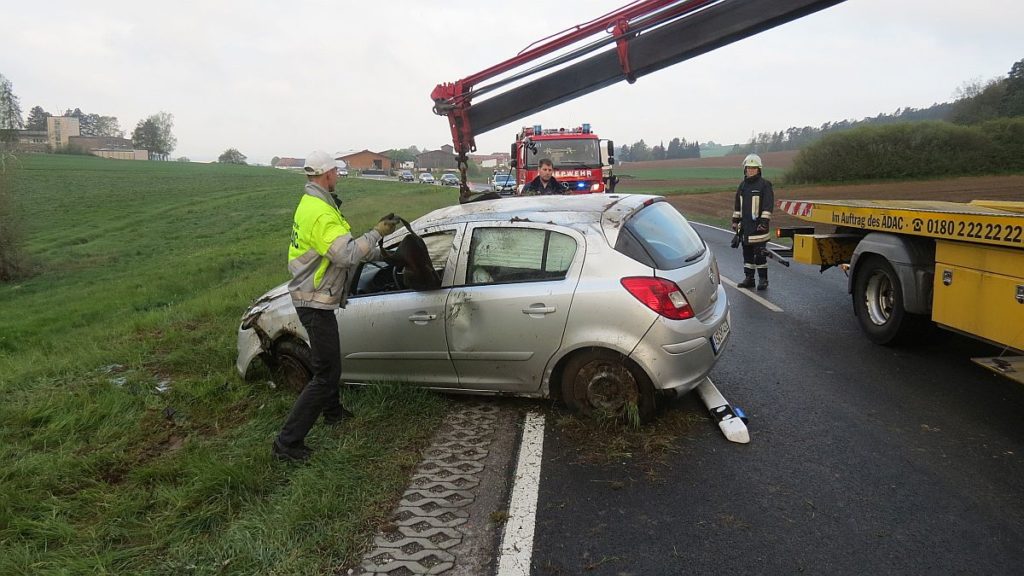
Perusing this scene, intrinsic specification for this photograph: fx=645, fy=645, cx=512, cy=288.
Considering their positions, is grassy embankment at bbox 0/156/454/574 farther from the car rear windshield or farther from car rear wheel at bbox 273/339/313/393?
the car rear windshield

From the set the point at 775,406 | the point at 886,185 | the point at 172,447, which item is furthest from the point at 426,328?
the point at 886,185

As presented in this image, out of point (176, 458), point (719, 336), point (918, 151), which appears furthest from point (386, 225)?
point (918, 151)

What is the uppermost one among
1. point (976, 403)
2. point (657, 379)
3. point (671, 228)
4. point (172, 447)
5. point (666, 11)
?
point (666, 11)

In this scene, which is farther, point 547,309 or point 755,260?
point 755,260

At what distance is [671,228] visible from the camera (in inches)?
193

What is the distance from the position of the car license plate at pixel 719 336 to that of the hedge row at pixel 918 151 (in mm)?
33578

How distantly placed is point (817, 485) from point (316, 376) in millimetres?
3019

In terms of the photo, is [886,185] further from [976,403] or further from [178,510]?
[178,510]

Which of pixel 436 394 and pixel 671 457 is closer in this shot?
pixel 671 457

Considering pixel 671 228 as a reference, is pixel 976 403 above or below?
below

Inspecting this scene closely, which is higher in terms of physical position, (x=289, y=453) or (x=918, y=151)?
(x=918, y=151)

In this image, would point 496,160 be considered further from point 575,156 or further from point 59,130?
point 59,130

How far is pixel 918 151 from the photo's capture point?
3294 cm

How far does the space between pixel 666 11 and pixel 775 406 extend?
475 cm
